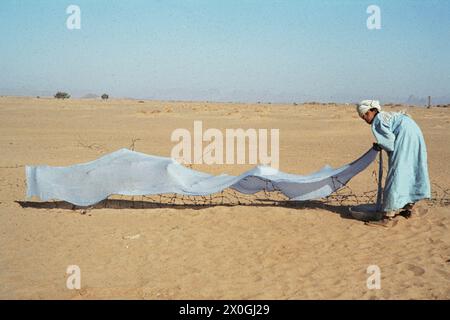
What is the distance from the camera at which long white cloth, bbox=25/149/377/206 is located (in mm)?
8195

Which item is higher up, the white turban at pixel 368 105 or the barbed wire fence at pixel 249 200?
the white turban at pixel 368 105

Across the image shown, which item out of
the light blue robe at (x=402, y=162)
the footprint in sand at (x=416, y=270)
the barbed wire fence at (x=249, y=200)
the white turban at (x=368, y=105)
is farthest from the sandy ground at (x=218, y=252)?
the white turban at (x=368, y=105)

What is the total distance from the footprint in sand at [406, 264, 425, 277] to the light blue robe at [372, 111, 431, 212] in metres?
1.40

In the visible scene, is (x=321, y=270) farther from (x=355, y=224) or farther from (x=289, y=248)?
(x=355, y=224)

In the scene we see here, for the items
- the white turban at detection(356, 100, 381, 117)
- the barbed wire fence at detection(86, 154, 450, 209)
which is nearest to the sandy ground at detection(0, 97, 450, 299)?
the barbed wire fence at detection(86, 154, 450, 209)

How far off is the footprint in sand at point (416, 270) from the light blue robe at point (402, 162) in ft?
4.59

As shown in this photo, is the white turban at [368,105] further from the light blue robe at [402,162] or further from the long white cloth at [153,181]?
the long white cloth at [153,181]

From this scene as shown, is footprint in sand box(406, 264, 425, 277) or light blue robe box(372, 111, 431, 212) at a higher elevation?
light blue robe box(372, 111, 431, 212)

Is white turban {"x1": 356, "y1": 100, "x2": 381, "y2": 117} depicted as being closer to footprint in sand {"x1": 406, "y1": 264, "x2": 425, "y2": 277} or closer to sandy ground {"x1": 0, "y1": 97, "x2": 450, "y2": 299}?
sandy ground {"x1": 0, "y1": 97, "x2": 450, "y2": 299}

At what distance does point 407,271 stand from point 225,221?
2.96 meters

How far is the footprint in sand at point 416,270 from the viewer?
225 inches

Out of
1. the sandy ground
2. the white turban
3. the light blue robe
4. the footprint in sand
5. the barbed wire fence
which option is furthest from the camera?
the barbed wire fence

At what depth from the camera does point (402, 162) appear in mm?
7176
